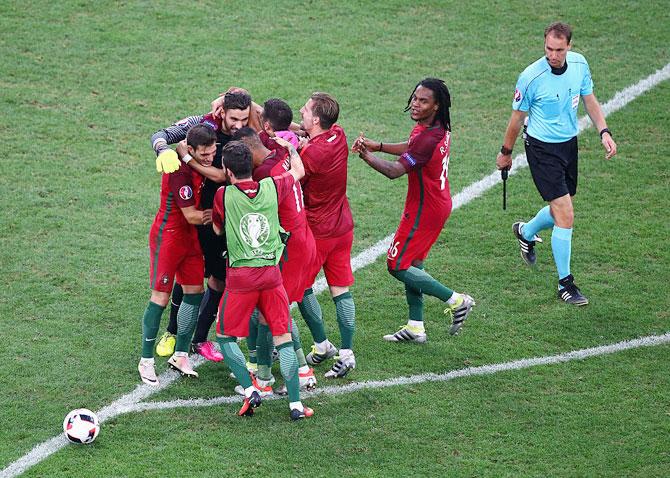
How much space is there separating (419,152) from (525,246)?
2299 mm

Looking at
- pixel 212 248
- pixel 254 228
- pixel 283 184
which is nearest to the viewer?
pixel 254 228

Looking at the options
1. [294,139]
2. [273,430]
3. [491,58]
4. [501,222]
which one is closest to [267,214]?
[294,139]

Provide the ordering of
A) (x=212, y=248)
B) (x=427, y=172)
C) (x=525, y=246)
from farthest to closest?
(x=525, y=246) < (x=427, y=172) < (x=212, y=248)

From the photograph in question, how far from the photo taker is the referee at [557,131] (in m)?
9.52

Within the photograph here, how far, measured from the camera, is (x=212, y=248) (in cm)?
838

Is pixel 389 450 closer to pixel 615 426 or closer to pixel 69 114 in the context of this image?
pixel 615 426

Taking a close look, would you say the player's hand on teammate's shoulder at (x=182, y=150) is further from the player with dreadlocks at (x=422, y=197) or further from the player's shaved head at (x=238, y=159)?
the player with dreadlocks at (x=422, y=197)

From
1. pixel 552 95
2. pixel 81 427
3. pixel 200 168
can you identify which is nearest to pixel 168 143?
pixel 200 168

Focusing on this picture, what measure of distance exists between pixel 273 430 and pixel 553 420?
6.49 feet

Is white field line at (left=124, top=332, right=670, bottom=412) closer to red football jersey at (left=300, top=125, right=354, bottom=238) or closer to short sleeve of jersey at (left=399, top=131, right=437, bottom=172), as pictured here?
red football jersey at (left=300, top=125, right=354, bottom=238)

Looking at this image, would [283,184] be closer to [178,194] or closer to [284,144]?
[284,144]

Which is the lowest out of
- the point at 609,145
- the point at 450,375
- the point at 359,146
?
the point at 450,375

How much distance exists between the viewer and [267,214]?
24.8ft

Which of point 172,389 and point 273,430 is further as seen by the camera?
point 172,389
